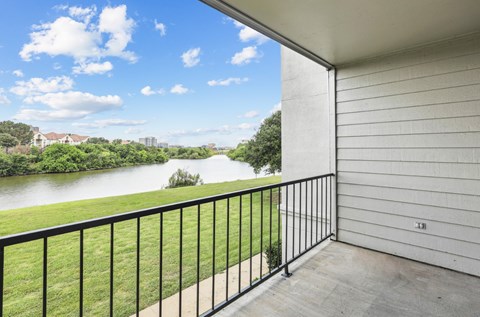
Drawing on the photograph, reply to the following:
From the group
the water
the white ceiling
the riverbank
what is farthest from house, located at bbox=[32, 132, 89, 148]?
the white ceiling

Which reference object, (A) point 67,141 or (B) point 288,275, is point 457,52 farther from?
(A) point 67,141

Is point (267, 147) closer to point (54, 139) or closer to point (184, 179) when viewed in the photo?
point (184, 179)

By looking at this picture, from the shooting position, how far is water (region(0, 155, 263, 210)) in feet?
22.7

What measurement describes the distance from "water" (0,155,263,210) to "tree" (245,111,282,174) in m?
0.63

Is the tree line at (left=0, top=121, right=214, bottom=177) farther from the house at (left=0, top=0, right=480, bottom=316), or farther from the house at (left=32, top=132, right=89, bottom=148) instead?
the house at (left=0, top=0, right=480, bottom=316)

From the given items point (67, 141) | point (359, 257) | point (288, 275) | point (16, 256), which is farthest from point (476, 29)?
point (67, 141)

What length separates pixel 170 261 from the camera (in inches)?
188

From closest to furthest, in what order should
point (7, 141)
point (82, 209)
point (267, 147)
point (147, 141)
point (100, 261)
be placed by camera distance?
1. point (100, 261)
2. point (7, 141)
3. point (267, 147)
4. point (82, 209)
5. point (147, 141)

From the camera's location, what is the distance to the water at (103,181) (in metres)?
6.93

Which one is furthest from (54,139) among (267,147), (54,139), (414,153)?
(414,153)

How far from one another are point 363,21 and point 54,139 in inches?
383

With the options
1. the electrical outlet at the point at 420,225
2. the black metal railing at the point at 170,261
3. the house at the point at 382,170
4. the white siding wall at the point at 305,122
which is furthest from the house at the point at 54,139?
the electrical outlet at the point at 420,225

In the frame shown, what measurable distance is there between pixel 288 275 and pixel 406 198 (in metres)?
1.44

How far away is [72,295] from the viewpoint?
3.71m
